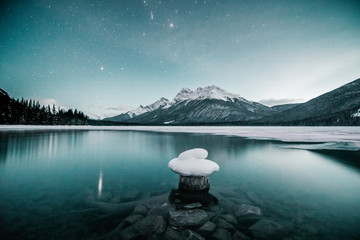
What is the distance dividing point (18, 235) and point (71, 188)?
149 inches

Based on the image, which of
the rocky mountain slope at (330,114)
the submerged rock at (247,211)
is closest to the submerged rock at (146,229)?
the submerged rock at (247,211)

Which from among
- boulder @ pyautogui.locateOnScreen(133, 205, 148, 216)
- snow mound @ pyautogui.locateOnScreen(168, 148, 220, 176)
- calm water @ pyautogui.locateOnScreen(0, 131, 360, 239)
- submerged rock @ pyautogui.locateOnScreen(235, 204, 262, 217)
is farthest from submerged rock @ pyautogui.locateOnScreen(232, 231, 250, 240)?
boulder @ pyautogui.locateOnScreen(133, 205, 148, 216)

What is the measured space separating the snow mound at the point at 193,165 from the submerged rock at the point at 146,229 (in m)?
2.41

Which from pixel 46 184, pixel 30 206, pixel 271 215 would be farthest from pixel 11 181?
pixel 271 215

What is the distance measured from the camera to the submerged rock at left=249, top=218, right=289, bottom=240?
14.7ft

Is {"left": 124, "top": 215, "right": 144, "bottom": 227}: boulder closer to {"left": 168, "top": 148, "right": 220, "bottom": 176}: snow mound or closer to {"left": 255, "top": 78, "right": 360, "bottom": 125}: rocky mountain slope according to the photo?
{"left": 168, "top": 148, "right": 220, "bottom": 176}: snow mound

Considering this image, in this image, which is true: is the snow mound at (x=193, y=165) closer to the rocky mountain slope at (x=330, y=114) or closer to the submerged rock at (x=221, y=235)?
the submerged rock at (x=221, y=235)

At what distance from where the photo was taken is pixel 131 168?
12.1m

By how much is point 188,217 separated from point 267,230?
88.5 inches

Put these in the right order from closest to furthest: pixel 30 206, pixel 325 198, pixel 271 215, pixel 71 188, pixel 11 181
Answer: pixel 271 215, pixel 30 206, pixel 325 198, pixel 71 188, pixel 11 181

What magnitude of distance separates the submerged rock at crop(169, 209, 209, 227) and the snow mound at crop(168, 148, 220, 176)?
5.73 feet

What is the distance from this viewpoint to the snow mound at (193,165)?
709 cm

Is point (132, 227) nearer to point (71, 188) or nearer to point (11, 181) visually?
point (71, 188)

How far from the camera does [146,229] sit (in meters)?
→ 4.63
